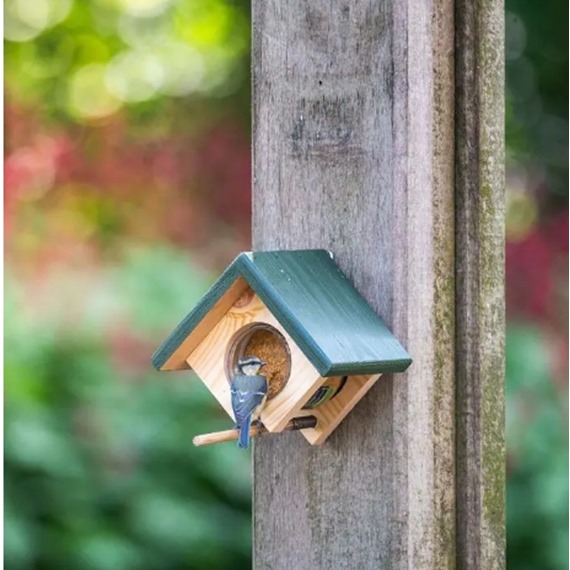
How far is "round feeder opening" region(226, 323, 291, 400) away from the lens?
172 cm

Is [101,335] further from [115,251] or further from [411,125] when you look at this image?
[411,125]

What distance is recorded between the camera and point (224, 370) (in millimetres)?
1767

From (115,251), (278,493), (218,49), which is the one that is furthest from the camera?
(218,49)

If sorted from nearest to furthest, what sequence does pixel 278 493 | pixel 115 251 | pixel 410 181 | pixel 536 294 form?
pixel 410 181, pixel 278 493, pixel 536 294, pixel 115 251

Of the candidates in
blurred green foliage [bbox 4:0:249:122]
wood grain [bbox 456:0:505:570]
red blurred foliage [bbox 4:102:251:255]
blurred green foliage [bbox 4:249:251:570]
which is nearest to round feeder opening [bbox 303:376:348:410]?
wood grain [bbox 456:0:505:570]

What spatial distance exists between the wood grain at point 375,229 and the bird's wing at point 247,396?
11 centimetres

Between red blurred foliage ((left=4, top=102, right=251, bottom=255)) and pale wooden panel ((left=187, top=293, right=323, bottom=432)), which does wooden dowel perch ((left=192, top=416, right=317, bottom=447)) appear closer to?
pale wooden panel ((left=187, top=293, right=323, bottom=432))

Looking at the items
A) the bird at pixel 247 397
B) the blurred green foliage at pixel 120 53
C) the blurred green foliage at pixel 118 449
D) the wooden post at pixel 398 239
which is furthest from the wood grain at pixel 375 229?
the blurred green foliage at pixel 120 53

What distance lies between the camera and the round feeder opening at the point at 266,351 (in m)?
1.72

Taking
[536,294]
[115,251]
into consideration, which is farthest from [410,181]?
[115,251]

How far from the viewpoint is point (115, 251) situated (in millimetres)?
3729

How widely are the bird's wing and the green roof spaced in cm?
7

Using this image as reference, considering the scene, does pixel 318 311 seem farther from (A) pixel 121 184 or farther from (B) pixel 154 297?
(A) pixel 121 184

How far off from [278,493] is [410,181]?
1.30ft
